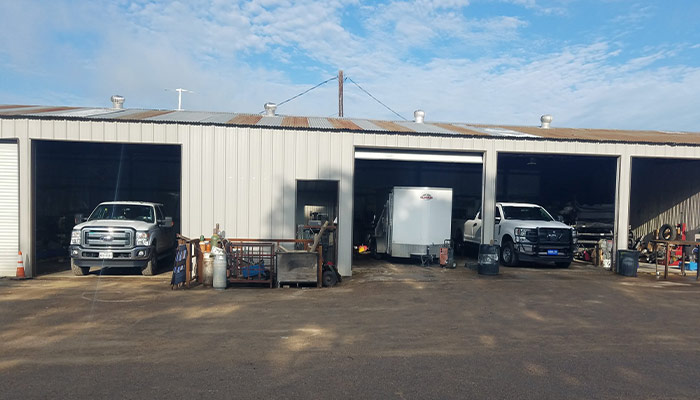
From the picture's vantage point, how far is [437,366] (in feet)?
18.6

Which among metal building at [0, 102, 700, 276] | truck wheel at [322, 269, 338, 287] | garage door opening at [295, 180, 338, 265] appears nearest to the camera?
truck wheel at [322, 269, 338, 287]

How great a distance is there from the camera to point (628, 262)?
13.7m

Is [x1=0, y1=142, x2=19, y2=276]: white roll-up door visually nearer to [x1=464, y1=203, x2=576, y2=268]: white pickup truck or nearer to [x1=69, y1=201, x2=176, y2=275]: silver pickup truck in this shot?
[x1=69, y1=201, x2=176, y2=275]: silver pickup truck

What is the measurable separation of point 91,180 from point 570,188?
73.2ft

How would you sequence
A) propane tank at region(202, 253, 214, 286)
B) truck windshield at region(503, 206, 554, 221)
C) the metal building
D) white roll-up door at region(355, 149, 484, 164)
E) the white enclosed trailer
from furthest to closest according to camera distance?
truck windshield at region(503, 206, 554, 221), the white enclosed trailer, white roll-up door at region(355, 149, 484, 164), the metal building, propane tank at region(202, 253, 214, 286)

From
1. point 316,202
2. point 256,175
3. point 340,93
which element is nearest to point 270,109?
point 316,202

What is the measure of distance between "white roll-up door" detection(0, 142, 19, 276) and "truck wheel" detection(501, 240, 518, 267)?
568 inches

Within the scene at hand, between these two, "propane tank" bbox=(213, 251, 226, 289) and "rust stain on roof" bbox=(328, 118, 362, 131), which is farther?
"rust stain on roof" bbox=(328, 118, 362, 131)

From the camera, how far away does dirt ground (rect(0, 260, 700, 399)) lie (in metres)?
5.02

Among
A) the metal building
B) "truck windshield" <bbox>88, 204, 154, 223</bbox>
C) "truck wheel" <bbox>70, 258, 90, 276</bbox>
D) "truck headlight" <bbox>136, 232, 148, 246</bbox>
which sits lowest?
"truck wheel" <bbox>70, 258, 90, 276</bbox>

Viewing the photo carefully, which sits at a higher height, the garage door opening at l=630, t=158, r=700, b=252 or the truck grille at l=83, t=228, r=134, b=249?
the garage door opening at l=630, t=158, r=700, b=252

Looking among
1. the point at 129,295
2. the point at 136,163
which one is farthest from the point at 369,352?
the point at 136,163

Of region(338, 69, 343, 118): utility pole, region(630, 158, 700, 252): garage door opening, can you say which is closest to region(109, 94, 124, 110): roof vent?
region(338, 69, 343, 118): utility pole

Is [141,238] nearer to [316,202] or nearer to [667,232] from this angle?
[316,202]
